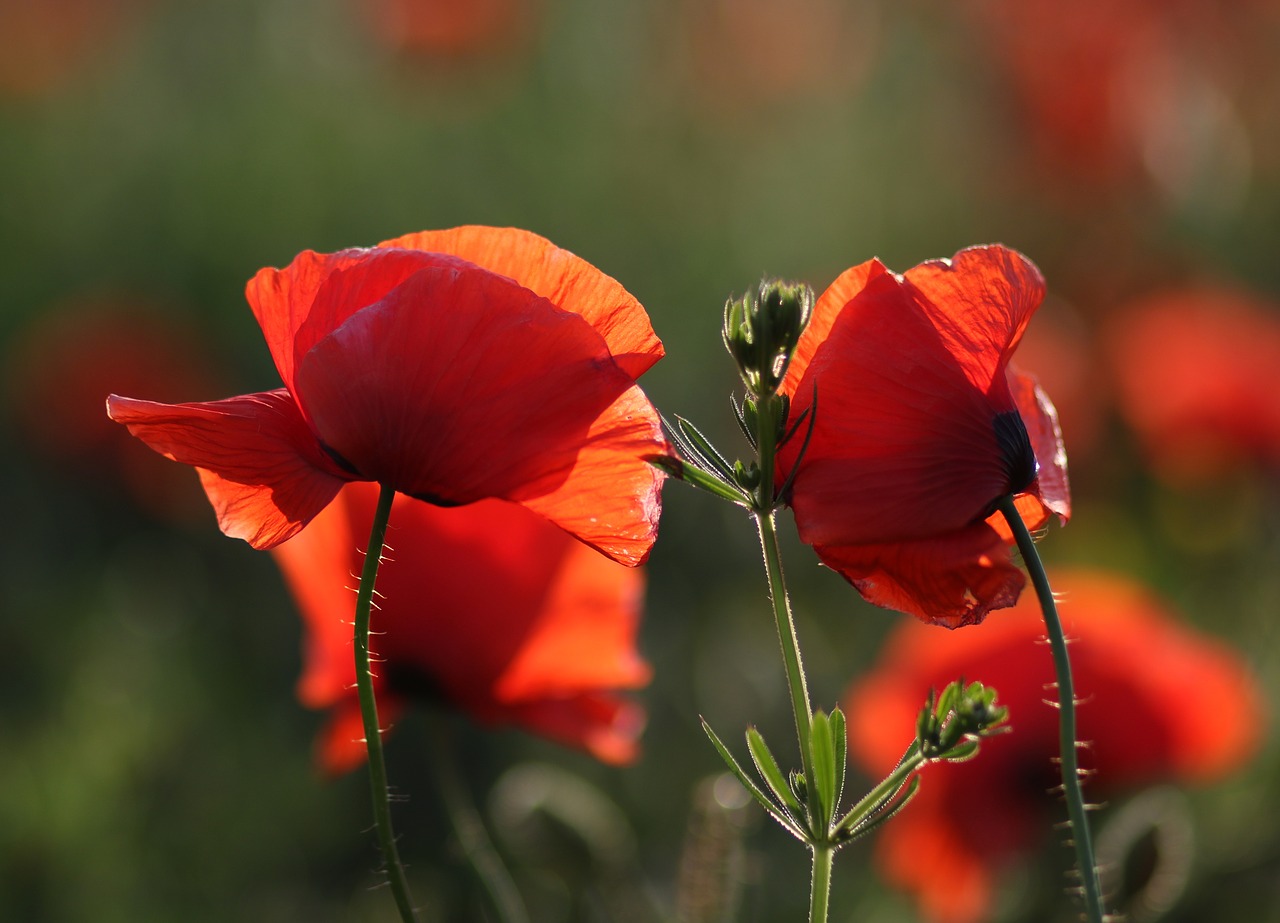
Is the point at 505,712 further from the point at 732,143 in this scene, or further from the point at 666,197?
the point at 732,143

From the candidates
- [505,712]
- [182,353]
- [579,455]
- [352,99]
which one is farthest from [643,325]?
[352,99]

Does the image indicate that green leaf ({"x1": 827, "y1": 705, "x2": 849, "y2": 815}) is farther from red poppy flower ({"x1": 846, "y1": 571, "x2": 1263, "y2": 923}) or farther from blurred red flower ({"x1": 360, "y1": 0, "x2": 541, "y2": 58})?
blurred red flower ({"x1": 360, "y1": 0, "x2": 541, "y2": 58})

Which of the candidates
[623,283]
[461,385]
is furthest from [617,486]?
[623,283]

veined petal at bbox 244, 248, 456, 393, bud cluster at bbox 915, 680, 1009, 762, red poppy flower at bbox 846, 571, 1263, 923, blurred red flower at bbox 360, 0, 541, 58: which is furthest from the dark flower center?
blurred red flower at bbox 360, 0, 541, 58

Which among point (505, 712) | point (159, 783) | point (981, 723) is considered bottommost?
point (159, 783)

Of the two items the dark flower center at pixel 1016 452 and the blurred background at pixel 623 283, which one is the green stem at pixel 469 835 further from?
the dark flower center at pixel 1016 452

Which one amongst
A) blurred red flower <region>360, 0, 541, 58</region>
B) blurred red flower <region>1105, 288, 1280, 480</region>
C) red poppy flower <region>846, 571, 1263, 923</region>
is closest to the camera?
red poppy flower <region>846, 571, 1263, 923</region>
